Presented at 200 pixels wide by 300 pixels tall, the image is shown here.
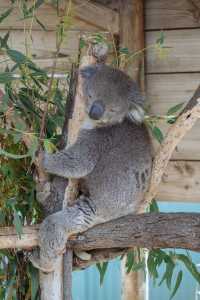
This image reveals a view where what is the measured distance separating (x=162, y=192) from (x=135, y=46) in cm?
59

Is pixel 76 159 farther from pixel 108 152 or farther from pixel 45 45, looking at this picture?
pixel 45 45

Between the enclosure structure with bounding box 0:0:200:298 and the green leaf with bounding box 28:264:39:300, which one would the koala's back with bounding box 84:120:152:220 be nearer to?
the green leaf with bounding box 28:264:39:300

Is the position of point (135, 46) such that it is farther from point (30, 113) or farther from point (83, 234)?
point (83, 234)

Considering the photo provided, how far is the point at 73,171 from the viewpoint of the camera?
1766mm

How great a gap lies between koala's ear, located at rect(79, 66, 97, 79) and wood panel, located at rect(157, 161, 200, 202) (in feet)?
2.50

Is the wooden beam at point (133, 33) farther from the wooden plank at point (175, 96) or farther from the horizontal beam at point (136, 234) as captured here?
the horizontal beam at point (136, 234)

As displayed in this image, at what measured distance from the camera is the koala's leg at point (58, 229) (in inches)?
65.5

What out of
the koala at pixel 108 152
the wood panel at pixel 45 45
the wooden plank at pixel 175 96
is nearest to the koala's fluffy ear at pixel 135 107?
the koala at pixel 108 152

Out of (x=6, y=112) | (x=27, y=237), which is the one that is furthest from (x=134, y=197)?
(x=6, y=112)

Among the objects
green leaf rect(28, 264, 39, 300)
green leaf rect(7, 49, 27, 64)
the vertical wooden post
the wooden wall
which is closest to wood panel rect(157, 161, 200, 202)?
the wooden wall

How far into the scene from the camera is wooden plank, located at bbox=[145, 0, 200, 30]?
2.50m

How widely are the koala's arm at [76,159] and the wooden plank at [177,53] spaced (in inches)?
28.2

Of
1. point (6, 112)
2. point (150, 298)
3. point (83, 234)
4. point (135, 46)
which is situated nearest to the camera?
point (6, 112)

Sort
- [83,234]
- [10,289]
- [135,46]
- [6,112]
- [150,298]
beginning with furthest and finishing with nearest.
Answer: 1. [150,298]
2. [135,46]
3. [10,289]
4. [83,234]
5. [6,112]
